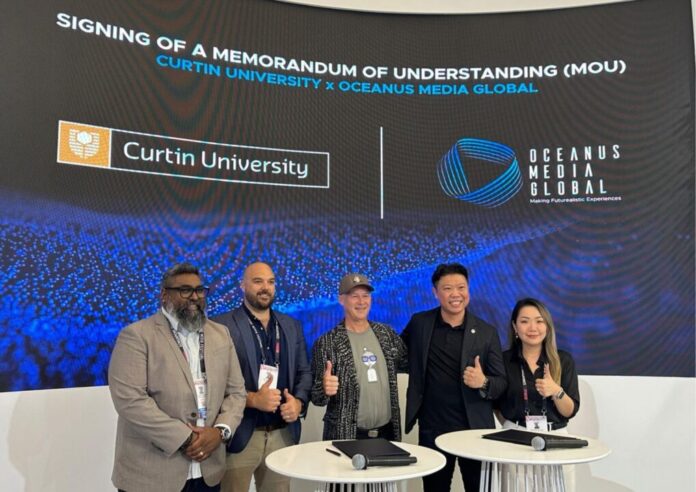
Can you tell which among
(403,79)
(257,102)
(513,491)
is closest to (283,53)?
(257,102)

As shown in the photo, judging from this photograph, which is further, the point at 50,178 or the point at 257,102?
the point at 257,102

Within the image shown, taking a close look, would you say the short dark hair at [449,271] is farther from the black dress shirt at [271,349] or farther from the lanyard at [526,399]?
the black dress shirt at [271,349]

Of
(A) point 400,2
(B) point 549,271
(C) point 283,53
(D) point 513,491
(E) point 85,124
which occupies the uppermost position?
(A) point 400,2

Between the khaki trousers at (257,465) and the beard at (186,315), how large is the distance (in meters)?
0.76

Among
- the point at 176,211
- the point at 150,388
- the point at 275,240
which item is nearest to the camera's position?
the point at 150,388

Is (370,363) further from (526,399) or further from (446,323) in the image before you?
→ (526,399)

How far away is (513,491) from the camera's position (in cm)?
313

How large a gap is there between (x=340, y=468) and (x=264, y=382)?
1.01 metres

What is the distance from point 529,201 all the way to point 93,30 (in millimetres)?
3224

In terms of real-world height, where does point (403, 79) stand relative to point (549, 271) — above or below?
above

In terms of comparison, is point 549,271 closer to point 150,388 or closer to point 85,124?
point 150,388

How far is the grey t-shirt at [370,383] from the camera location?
11.7ft

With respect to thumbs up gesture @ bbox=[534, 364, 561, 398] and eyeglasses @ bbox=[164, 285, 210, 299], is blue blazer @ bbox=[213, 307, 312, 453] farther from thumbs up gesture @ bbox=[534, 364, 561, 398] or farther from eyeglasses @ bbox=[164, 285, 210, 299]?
thumbs up gesture @ bbox=[534, 364, 561, 398]

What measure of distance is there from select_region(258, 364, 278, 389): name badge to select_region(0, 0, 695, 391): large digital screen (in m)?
1.01
